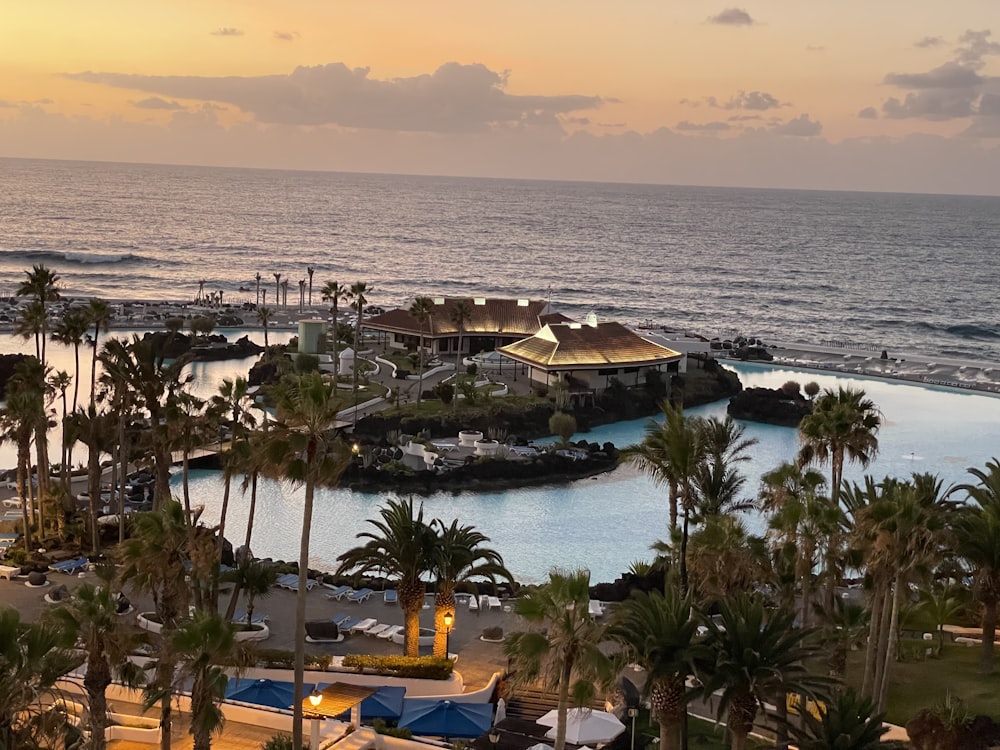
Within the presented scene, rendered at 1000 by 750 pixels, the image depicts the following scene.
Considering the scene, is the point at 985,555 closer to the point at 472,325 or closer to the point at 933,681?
the point at 933,681

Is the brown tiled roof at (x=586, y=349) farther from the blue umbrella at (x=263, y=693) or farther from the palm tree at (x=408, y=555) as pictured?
the blue umbrella at (x=263, y=693)

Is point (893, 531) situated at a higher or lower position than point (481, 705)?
higher

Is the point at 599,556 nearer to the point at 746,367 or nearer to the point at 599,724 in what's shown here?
the point at 599,724

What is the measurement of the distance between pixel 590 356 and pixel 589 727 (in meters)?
36.5

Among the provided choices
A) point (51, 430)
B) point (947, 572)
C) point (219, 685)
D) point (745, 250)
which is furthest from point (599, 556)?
point (745, 250)

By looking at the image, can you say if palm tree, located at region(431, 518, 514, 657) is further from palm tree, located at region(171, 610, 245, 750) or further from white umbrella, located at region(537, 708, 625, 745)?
palm tree, located at region(171, 610, 245, 750)

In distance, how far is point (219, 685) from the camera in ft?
53.8

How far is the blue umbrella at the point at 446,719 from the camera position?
72.0 feet

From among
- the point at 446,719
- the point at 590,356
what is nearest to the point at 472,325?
the point at 590,356

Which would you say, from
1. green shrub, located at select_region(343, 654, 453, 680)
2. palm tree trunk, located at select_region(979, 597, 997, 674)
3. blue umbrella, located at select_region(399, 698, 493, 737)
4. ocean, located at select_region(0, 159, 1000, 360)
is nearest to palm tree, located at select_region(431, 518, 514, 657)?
green shrub, located at select_region(343, 654, 453, 680)

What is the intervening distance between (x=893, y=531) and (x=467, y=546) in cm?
988

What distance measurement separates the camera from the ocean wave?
14150 centimetres

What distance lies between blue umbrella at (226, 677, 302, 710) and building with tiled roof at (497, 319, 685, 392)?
1360 inches

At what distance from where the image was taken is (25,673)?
42.0ft
